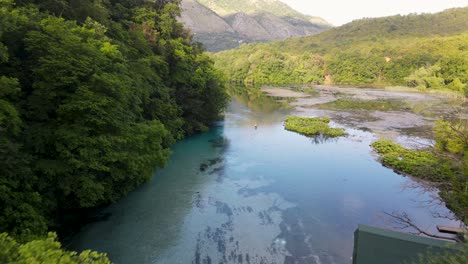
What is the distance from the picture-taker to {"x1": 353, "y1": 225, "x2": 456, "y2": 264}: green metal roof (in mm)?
14047

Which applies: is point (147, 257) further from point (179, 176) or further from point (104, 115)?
point (179, 176)

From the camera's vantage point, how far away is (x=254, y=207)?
85.6 feet

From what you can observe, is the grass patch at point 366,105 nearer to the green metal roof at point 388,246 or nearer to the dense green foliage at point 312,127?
the dense green foliage at point 312,127

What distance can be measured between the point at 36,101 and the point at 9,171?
207 inches

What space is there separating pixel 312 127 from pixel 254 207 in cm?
3049

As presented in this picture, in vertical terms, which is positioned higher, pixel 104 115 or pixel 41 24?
pixel 41 24

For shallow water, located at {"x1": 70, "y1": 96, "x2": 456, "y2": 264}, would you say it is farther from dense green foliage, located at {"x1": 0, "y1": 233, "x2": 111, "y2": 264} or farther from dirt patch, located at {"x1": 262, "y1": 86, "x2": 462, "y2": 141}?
dirt patch, located at {"x1": 262, "y1": 86, "x2": 462, "y2": 141}

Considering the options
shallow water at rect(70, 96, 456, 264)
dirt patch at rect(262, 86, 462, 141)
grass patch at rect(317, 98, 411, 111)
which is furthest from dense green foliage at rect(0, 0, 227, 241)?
grass patch at rect(317, 98, 411, 111)

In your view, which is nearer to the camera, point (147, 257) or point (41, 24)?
point (147, 257)

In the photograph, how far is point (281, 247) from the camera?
20.5 meters

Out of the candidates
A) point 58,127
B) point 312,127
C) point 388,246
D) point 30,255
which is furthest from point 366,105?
point 30,255

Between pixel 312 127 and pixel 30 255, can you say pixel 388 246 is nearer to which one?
pixel 30 255

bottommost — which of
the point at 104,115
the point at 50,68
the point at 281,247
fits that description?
the point at 281,247

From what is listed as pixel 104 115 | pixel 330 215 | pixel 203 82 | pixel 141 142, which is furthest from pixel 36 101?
pixel 203 82
